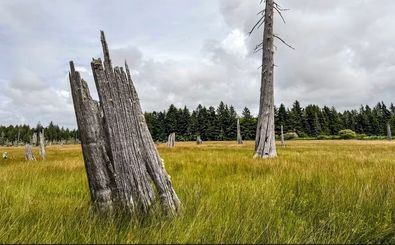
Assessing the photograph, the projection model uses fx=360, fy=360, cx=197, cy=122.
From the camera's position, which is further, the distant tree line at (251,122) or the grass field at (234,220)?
the distant tree line at (251,122)

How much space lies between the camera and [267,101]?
14.1 metres

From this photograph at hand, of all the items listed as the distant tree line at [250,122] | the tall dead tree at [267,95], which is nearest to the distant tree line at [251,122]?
the distant tree line at [250,122]

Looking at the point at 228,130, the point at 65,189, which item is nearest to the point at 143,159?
the point at 65,189

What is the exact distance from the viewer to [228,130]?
10700 centimetres

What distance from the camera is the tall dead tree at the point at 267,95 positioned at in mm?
13711

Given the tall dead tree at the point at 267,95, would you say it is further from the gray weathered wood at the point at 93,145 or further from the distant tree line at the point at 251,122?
the distant tree line at the point at 251,122

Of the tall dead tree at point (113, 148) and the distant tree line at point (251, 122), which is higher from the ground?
the distant tree line at point (251, 122)

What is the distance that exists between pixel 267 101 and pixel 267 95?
0.24 metres

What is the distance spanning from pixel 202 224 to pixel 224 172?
4591mm

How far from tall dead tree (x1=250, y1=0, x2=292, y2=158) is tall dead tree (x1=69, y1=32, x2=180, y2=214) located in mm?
10441

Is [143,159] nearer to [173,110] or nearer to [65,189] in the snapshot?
[65,189]

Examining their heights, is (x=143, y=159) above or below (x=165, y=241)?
above

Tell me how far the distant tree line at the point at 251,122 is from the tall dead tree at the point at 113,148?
9689 cm

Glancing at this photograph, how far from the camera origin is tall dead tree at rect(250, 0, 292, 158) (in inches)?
540
